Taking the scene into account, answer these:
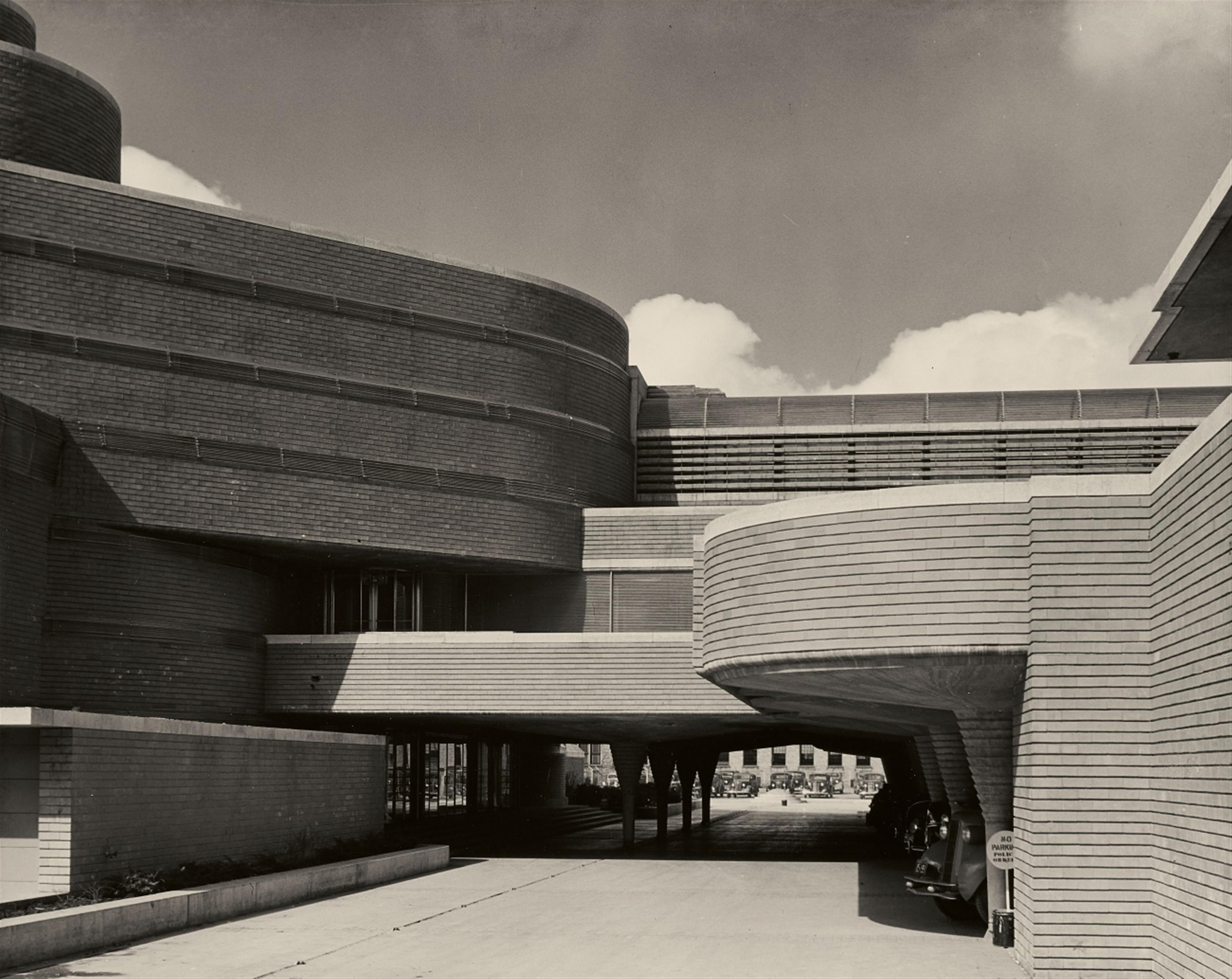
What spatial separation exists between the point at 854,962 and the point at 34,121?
2426 cm

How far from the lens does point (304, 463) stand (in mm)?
32188

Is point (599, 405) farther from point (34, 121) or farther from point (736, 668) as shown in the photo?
point (736, 668)

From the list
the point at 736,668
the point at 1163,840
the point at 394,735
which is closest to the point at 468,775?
the point at 394,735

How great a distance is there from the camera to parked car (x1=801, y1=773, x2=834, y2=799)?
8256cm

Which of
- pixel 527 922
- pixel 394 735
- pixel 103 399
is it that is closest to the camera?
pixel 527 922

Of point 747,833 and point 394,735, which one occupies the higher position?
point 394,735

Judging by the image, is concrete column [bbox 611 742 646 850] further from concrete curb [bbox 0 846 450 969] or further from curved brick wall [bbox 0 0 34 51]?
curved brick wall [bbox 0 0 34 51]

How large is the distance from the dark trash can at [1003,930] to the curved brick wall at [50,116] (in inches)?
941

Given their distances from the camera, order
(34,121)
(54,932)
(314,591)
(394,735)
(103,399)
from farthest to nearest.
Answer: (394,735)
(314,591)
(34,121)
(103,399)
(54,932)

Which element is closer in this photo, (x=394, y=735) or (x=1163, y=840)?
(x=1163, y=840)

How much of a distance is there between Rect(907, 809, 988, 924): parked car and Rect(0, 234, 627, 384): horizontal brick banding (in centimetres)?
1722

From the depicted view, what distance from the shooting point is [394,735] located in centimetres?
4378

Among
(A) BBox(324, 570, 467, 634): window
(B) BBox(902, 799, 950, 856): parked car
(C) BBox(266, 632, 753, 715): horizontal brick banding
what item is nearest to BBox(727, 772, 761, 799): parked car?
(A) BBox(324, 570, 467, 634): window

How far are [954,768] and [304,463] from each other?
1536cm
